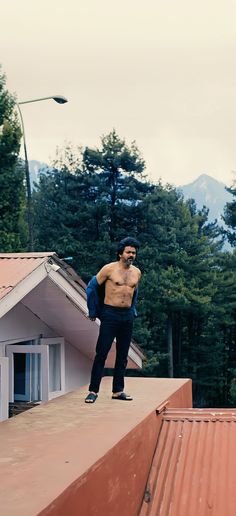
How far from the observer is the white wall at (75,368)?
35.5 feet

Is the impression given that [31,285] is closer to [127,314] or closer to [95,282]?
[95,282]

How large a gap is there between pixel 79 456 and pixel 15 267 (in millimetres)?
3320

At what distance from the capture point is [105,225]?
33.3m

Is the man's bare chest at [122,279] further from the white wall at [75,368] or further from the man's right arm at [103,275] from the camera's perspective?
the white wall at [75,368]

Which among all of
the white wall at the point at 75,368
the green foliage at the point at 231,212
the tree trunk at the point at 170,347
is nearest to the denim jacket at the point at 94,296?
the white wall at the point at 75,368

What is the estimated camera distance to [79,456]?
467 centimetres

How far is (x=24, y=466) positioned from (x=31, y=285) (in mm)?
3068

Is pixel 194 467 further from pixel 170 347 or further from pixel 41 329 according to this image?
pixel 170 347

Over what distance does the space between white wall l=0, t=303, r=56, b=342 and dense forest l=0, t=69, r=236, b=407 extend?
59.6 ft

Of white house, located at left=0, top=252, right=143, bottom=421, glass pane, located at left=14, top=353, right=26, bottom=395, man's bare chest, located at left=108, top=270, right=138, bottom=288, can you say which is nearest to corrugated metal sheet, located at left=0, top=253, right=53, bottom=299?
white house, located at left=0, top=252, right=143, bottom=421

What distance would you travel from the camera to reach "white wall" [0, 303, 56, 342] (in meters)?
8.48

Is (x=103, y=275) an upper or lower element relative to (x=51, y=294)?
upper

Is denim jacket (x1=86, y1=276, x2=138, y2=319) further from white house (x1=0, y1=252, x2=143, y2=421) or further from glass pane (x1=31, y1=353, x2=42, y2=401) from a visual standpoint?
glass pane (x1=31, y1=353, x2=42, y2=401)

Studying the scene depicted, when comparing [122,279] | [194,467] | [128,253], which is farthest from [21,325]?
[194,467]
